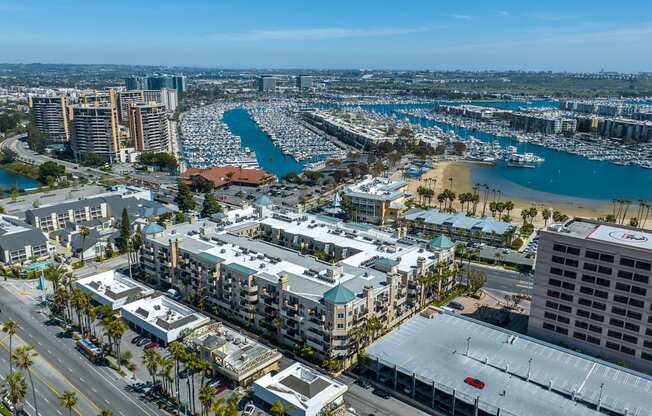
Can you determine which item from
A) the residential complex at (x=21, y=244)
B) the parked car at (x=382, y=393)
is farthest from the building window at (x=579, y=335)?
the residential complex at (x=21, y=244)

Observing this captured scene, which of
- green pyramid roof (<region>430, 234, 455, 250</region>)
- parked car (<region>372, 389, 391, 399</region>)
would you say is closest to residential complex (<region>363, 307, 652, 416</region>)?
parked car (<region>372, 389, 391, 399</region>)

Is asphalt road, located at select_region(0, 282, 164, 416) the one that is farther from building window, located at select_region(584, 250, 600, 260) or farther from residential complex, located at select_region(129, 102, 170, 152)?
residential complex, located at select_region(129, 102, 170, 152)

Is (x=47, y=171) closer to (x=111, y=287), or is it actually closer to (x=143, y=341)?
(x=111, y=287)

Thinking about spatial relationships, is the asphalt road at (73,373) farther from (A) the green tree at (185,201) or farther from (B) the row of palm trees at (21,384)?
(A) the green tree at (185,201)

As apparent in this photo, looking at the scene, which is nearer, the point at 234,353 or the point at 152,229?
the point at 234,353

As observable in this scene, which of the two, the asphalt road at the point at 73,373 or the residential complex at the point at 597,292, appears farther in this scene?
the residential complex at the point at 597,292

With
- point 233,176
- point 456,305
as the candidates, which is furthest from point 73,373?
point 233,176
